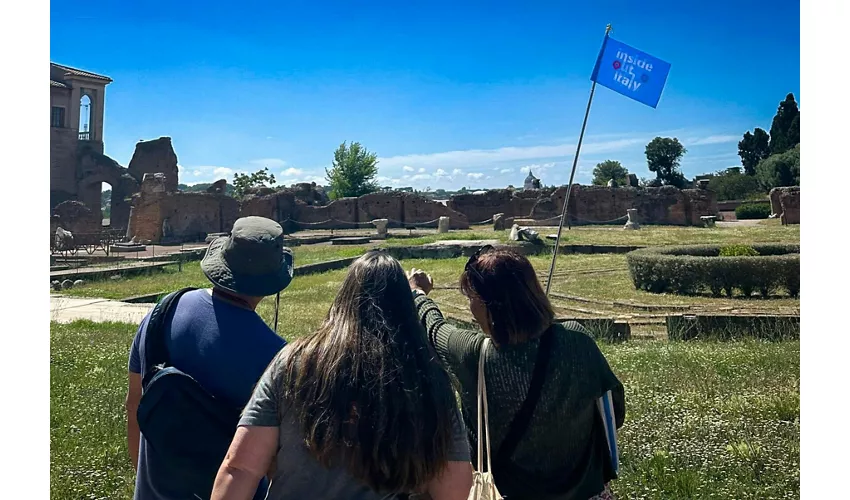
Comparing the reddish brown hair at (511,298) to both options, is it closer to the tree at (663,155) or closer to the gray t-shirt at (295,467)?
the gray t-shirt at (295,467)

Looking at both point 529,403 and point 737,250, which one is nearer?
point 529,403

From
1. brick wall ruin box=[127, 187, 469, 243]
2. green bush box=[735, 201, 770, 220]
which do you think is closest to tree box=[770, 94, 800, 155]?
green bush box=[735, 201, 770, 220]

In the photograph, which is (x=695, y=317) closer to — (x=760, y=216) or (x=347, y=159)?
(x=760, y=216)

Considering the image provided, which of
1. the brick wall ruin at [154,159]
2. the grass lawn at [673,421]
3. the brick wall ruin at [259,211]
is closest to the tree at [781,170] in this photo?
Result: the brick wall ruin at [259,211]

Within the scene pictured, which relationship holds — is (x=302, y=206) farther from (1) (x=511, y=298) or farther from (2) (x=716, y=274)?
(1) (x=511, y=298)

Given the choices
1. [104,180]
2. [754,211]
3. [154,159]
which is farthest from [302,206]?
[754,211]

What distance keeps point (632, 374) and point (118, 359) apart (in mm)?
4941

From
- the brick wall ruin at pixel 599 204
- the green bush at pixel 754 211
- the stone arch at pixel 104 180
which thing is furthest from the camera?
the stone arch at pixel 104 180

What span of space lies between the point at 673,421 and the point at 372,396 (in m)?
3.67

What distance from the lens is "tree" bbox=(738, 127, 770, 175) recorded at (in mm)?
44188

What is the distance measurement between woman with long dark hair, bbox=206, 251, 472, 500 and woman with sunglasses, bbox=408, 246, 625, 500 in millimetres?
496

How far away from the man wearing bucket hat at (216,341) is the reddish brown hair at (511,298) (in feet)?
2.20

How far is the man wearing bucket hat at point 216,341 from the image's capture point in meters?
2.06

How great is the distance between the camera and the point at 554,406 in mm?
2193
